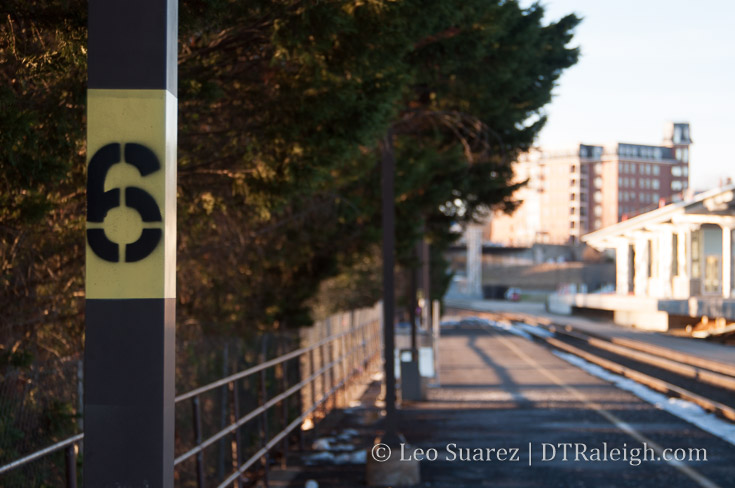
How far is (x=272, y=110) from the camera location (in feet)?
27.7

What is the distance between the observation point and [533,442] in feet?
45.4

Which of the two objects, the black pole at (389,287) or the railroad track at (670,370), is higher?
the black pole at (389,287)

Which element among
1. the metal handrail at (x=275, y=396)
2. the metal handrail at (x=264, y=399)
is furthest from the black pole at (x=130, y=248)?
the metal handrail at (x=275, y=396)

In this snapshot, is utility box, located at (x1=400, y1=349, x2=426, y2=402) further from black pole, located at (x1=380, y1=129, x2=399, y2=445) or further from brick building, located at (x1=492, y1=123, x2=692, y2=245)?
brick building, located at (x1=492, y1=123, x2=692, y2=245)

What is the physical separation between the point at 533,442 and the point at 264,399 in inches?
179

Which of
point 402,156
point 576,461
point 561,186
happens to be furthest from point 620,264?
point 561,186

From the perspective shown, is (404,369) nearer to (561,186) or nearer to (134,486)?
(134,486)

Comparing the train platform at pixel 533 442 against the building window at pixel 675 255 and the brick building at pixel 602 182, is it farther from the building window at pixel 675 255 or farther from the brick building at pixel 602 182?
the brick building at pixel 602 182

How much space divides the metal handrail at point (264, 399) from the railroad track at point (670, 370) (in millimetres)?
6579

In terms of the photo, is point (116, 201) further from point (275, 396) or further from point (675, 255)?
point (675, 255)

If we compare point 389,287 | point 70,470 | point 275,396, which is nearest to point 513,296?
point 275,396

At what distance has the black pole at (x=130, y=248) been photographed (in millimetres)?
3791

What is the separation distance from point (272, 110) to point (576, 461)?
Result: 632 centimetres

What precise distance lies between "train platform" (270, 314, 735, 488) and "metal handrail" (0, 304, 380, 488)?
546 mm
